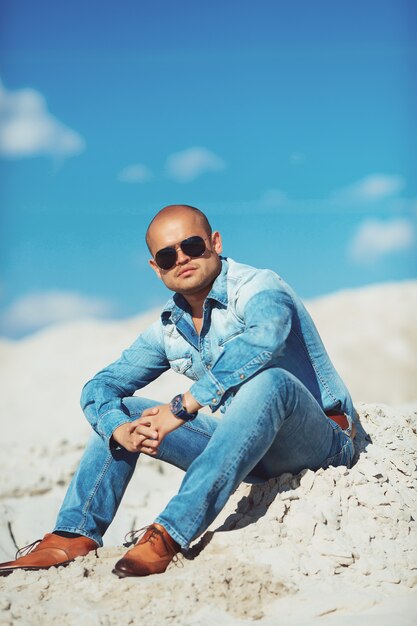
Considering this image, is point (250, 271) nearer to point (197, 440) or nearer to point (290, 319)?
point (290, 319)

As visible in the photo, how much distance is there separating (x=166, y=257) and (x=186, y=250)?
10 centimetres

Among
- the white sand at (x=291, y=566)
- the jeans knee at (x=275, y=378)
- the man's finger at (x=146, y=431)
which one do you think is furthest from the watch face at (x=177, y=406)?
the white sand at (x=291, y=566)

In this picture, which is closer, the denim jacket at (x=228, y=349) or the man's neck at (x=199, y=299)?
the denim jacket at (x=228, y=349)

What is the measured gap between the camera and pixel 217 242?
354 centimetres

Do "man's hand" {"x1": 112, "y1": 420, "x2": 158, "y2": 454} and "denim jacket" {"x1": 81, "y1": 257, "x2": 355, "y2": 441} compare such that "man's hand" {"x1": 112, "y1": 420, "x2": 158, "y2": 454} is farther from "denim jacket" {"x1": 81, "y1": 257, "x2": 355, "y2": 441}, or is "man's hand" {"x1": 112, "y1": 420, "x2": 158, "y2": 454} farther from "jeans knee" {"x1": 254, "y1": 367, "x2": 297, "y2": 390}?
"jeans knee" {"x1": 254, "y1": 367, "x2": 297, "y2": 390}

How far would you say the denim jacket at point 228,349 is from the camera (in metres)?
2.99

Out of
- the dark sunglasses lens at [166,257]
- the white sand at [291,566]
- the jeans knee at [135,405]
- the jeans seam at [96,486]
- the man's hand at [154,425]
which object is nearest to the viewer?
the white sand at [291,566]

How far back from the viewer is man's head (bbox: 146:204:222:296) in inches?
134

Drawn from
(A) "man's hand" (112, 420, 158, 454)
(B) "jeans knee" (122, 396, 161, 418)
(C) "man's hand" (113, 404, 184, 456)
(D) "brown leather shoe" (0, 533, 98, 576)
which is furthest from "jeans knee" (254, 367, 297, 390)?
(D) "brown leather shoe" (0, 533, 98, 576)

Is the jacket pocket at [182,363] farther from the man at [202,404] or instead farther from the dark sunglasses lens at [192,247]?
the dark sunglasses lens at [192,247]

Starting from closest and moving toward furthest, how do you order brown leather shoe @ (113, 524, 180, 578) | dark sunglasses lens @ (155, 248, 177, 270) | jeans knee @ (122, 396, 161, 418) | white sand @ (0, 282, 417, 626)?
white sand @ (0, 282, 417, 626) < brown leather shoe @ (113, 524, 180, 578) < dark sunglasses lens @ (155, 248, 177, 270) < jeans knee @ (122, 396, 161, 418)

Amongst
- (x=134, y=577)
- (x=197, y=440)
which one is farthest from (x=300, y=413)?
(x=134, y=577)

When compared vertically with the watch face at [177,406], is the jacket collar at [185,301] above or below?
above

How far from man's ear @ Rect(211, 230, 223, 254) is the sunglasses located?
10 centimetres
